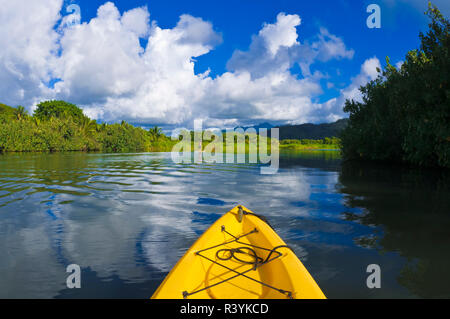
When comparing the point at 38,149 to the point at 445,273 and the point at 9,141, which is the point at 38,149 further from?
the point at 445,273

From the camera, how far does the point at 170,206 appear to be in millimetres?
10805

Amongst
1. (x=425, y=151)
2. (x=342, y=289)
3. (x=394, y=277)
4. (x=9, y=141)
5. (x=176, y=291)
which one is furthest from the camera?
(x=9, y=141)

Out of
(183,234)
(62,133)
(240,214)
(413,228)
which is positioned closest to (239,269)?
(240,214)

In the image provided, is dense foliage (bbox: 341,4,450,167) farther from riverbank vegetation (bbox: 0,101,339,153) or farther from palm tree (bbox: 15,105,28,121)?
palm tree (bbox: 15,105,28,121)

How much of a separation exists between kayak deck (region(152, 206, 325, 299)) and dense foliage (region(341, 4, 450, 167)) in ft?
63.2

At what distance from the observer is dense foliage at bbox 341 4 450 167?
19.0m

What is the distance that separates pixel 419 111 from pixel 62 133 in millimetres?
68337

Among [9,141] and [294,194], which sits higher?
[9,141]

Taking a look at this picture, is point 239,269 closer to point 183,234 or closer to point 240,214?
point 240,214

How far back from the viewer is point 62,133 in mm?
65562

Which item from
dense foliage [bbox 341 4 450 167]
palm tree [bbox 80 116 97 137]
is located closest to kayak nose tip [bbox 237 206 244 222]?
dense foliage [bbox 341 4 450 167]

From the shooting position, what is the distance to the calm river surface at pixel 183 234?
16.1 feet
